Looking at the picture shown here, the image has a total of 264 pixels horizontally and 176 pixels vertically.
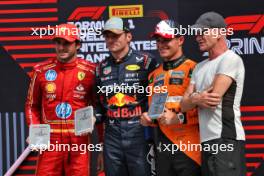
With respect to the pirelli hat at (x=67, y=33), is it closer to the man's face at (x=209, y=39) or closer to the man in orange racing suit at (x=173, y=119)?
the man in orange racing suit at (x=173, y=119)

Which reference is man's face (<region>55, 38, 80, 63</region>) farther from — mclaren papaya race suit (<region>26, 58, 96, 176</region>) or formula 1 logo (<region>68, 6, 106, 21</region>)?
formula 1 logo (<region>68, 6, 106, 21</region>)

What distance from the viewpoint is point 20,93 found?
4375 mm

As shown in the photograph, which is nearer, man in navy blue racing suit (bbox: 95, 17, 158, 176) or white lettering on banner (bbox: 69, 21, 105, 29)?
man in navy blue racing suit (bbox: 95, 17, 158, 176)

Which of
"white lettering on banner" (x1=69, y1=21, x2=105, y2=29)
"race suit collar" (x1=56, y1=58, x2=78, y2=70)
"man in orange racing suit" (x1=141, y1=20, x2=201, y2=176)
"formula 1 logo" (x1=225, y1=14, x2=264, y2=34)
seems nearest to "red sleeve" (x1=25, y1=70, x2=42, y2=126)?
"race suit collar" (x1=56, y1=58, x2=78, y2=70)

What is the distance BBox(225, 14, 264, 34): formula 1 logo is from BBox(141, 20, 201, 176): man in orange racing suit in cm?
89

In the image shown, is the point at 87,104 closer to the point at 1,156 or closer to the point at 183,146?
the point at 183,146

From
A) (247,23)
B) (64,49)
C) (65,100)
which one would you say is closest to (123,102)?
(65,100)

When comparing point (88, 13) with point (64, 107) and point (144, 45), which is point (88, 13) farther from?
point (64, 107)

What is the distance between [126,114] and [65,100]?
1.49ft

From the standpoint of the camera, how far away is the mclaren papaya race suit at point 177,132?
10.4 feet

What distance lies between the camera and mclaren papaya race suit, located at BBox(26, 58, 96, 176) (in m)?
3.54

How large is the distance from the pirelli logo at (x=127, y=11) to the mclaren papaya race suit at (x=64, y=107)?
0.74 meters

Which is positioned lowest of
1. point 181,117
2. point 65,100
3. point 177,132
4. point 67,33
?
point 177,132

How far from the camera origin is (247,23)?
13.4 feet
